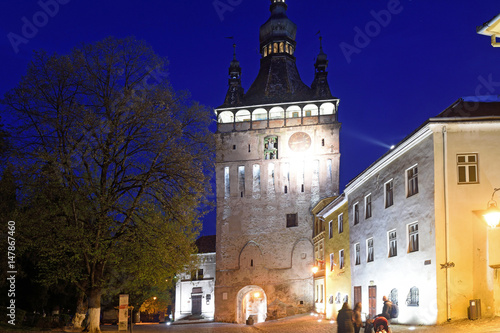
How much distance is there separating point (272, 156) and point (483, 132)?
3382cm

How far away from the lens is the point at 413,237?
1947 cm

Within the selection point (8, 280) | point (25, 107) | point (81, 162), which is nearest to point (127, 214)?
point (81, 162)

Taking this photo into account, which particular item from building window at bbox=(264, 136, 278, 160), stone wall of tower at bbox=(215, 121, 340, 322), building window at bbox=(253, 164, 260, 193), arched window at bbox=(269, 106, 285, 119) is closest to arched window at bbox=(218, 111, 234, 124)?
stone wall of tower at bbox=(215, 121, 340, 322)

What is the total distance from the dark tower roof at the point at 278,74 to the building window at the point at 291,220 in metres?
11.6

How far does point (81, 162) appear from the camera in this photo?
19422 mm

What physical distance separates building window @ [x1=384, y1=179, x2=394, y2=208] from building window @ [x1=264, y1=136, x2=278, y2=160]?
29.2 metres

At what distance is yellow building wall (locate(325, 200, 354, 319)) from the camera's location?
28438 mm

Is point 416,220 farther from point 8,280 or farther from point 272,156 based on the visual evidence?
point 272,156

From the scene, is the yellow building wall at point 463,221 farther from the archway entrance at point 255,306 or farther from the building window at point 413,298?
the archway entrance at point 255,306

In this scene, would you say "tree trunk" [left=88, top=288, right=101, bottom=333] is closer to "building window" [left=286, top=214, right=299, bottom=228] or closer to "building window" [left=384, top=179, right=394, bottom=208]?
"building window" [left=384, top=179, right=394, bottom=208]

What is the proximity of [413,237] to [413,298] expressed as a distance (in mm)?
2153

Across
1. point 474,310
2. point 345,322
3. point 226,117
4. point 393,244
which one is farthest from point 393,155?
point 226,117

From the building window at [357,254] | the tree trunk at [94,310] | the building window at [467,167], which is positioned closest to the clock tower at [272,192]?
the building window at [357,254]

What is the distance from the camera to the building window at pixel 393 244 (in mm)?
21116
